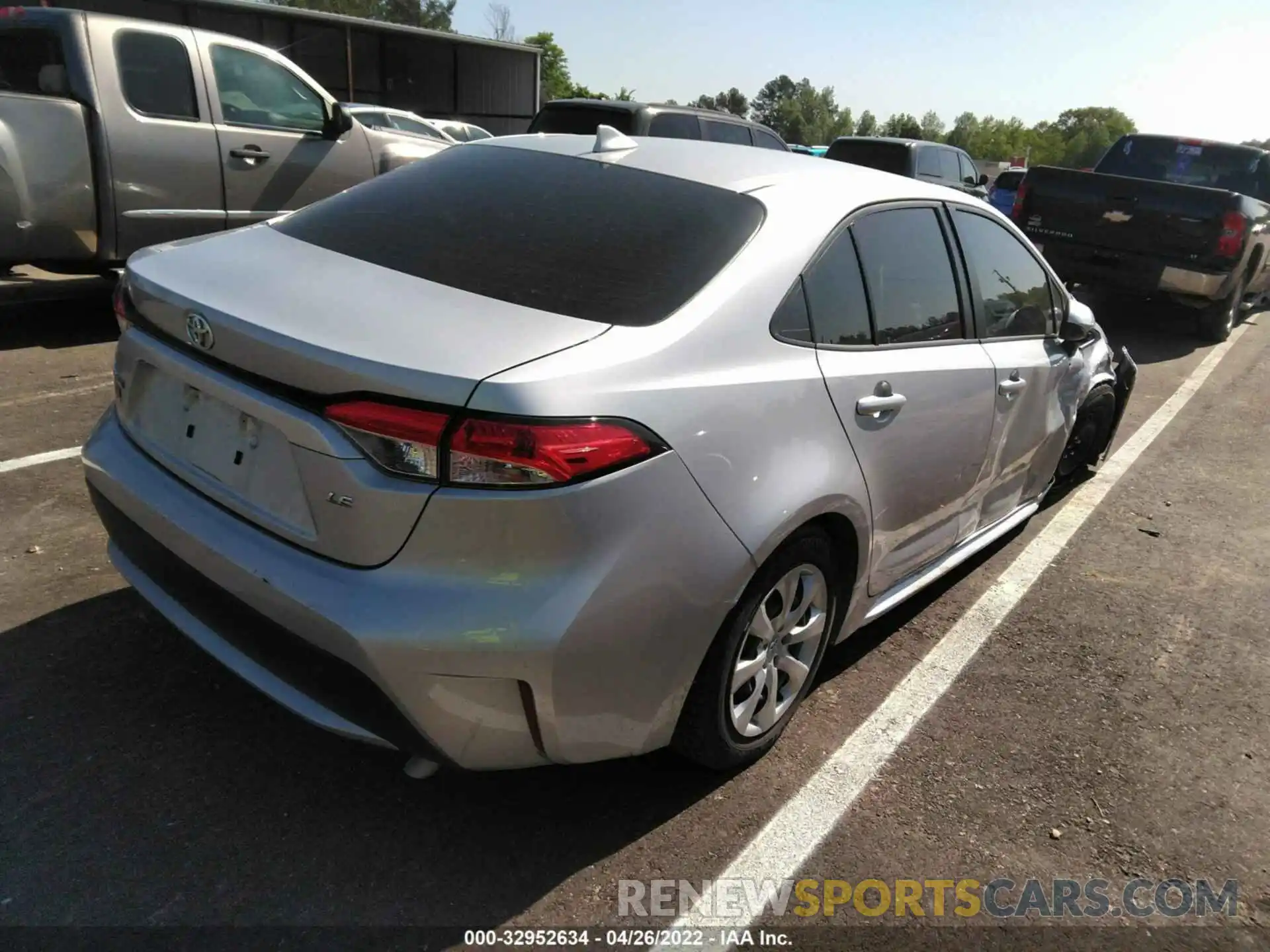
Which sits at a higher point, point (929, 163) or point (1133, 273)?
point (929, 163)

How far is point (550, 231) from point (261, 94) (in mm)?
5444

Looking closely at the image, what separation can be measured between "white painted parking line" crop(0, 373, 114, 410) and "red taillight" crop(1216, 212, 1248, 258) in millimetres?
9329

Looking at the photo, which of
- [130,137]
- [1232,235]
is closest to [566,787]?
[130,137]

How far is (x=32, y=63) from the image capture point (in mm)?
6223

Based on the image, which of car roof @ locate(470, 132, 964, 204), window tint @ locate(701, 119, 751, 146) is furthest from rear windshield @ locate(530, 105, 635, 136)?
car roof @ locate(470, 132, 964, 204)

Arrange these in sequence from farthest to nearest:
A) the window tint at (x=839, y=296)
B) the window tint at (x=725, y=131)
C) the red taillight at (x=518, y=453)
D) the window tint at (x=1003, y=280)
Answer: the window tint at (x=725, y=131) → the window tint at (x=1003, y=280) → the window tint at (x=839, y=296) → the red taillight at (x=518, y=453)

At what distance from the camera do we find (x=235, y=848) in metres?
2.29

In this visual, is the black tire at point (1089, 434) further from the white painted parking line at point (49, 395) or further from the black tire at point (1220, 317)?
the black tire at point (1220, 317)

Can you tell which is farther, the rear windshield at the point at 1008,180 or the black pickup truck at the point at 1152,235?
the rear windshield at the point at 1008,180

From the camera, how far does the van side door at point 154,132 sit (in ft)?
20.2

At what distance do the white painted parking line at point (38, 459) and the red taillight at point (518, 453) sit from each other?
3204 mm

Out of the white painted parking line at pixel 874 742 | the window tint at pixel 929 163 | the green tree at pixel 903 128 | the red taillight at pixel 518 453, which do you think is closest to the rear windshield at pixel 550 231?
the red taillight at pixel 518 453

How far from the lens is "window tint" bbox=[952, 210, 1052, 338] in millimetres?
3533

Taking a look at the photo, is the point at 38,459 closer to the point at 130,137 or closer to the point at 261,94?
the point at 130,137
